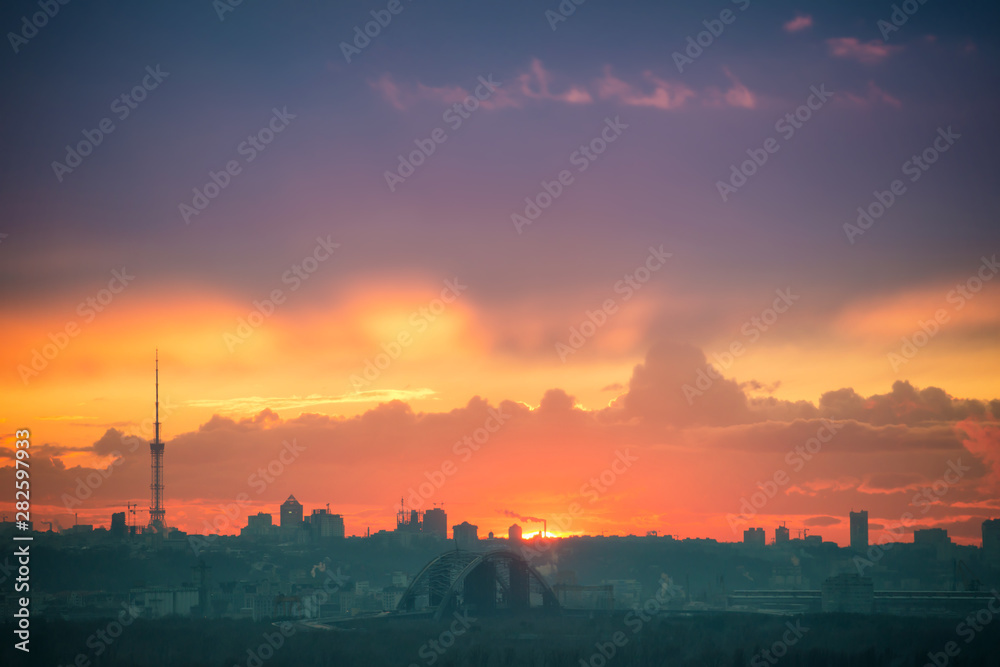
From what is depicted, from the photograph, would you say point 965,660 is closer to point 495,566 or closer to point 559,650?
point 559,650

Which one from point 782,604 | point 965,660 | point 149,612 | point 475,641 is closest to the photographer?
point 965,660

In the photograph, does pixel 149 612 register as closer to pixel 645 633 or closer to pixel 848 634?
pixel 645 633

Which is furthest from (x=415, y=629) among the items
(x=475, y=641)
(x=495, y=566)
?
(x=495, y=566)

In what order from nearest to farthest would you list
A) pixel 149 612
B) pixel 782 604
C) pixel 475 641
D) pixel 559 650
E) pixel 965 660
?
pixel 965 660
pixel 559 650
pixel 475 641
pixel 149 612
pixel 782 604

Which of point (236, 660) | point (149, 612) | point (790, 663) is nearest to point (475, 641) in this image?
point (236, 660)

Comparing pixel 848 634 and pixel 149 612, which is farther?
pixel 149 612

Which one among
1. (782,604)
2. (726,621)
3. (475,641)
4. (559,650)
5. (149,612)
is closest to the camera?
(559,650)
